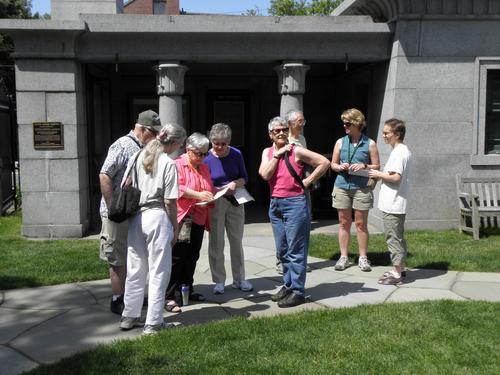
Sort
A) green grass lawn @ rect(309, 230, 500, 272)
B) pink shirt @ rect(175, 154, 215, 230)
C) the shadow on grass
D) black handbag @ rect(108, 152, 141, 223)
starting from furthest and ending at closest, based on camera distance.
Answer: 1. green grass lawn @ rect(309, 230, 500, 272)
2. the shadow on grass
3. pink shirt @ rect(175, 154, 215, 230)
4. black handbag @ rect(108, 152, 141, 223)

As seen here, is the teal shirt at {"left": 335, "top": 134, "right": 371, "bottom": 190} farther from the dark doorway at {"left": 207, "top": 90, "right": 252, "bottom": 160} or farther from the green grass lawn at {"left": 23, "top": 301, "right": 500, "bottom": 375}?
the dark doorway at {"left": 207, "top": 90, "right": 252, "bottom": 160}

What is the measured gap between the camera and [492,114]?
910cm

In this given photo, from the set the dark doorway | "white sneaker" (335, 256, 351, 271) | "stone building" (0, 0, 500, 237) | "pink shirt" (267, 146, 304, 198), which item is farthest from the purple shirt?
the dark doorway

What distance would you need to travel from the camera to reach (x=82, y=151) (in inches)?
354

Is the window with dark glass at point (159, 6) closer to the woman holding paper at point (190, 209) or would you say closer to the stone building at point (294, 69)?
the stone building at point (294, 69)

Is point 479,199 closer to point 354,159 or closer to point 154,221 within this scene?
point 354,159

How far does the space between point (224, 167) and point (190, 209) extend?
0.60 metres

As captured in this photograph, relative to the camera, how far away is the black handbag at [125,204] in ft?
14.2

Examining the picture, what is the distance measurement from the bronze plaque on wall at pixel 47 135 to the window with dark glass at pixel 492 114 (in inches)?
267

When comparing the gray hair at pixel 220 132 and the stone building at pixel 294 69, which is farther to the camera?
the stone building at pixel 294 69

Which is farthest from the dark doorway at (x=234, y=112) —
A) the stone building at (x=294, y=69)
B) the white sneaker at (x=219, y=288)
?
the white sneaker at (x=219, y=288)

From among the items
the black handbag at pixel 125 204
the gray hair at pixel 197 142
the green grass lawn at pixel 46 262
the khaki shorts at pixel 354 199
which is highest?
the gray hair at pixel 197 142

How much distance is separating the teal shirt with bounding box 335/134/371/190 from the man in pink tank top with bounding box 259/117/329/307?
1329 mm

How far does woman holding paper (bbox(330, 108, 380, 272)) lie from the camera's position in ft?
20.6
